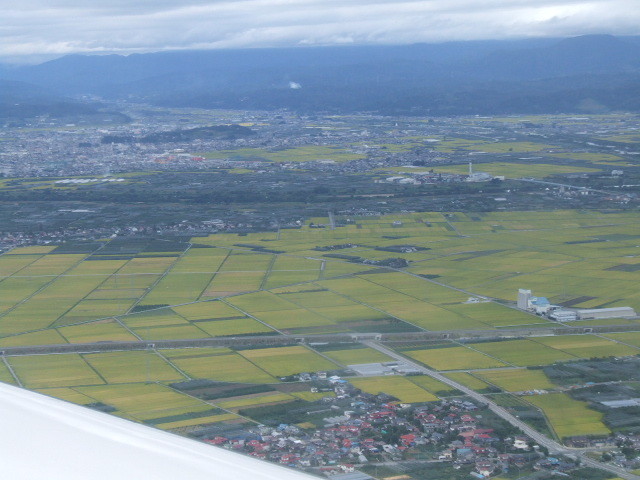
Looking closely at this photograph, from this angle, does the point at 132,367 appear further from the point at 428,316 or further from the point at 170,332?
the point at 428,316

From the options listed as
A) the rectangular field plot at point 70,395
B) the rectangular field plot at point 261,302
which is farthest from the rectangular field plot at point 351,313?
the rectangular field plot at point 70,395

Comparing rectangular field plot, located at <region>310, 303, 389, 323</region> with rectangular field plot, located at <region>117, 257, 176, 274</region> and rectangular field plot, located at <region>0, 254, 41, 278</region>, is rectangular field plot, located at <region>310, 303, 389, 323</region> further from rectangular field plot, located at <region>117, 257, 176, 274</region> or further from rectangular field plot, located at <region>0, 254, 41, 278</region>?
rectangular field plot, located at <region>0, 254, 41, 278</region>

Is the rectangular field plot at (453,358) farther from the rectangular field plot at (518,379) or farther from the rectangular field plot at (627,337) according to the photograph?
the rectangular field plot at (627,337)

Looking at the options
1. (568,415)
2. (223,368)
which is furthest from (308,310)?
(568,415)

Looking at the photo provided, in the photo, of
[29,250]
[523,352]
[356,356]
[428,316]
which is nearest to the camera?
[356,356]

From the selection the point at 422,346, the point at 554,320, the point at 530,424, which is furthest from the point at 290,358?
the point at 554,320

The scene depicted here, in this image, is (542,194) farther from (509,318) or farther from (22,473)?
(22,473)
